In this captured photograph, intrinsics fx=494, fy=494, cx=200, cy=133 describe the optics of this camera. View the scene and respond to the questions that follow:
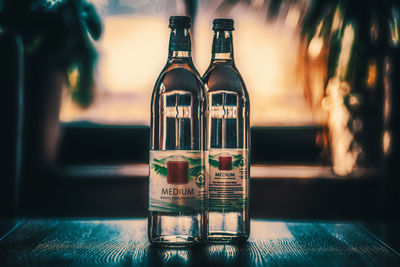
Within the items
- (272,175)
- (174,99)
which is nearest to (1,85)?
(174,99)

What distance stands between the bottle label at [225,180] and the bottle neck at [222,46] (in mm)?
142

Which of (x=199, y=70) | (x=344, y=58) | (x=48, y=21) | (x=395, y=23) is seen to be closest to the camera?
(x=48, y=21)

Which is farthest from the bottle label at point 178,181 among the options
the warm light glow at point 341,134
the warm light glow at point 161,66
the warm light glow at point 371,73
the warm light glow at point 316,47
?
the warm light glow at point 161,66

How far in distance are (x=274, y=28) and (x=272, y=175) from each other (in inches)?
38.6

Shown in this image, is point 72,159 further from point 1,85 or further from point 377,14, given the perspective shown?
point 377,14

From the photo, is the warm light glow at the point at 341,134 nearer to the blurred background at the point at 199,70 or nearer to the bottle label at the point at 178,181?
the blurred background at the point at 199,70

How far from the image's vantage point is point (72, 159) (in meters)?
2.74

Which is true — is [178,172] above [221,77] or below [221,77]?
below

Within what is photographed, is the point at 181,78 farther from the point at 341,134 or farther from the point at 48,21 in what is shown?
the point at 341,134

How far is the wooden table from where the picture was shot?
0.56 metres

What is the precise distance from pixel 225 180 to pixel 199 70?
6.81 feet

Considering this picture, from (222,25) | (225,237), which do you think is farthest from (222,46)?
(225,237)

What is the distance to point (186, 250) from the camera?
61 centimetres

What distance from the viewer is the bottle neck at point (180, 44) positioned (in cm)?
66
